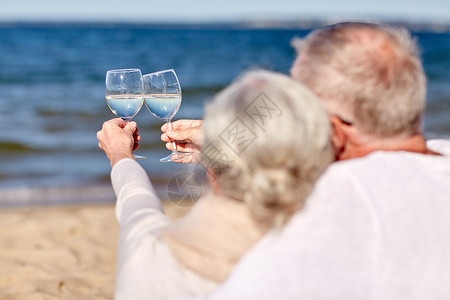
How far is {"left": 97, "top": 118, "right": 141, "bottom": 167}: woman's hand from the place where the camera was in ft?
7.04

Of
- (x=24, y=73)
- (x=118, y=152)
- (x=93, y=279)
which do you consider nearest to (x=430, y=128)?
(x=93, y=279)

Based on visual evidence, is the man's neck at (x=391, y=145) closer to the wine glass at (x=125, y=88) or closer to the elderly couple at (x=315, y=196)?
the elderly couple at (x=315, y=196)

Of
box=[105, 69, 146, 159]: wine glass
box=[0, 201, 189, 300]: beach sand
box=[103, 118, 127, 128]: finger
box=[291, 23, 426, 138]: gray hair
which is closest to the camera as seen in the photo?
box=[291, 23, 426, 138]: gray hair

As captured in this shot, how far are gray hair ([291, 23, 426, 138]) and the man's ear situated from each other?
0.09ft

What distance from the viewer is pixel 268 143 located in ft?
4.46

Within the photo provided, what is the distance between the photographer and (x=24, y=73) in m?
17.3

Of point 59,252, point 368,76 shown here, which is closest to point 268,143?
point 368,76

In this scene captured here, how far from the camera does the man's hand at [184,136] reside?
9.02 ft

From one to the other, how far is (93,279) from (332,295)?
2953 millimetres

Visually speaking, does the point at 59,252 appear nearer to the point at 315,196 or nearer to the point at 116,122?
the point at 116,122

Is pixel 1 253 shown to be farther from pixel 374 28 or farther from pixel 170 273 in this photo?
pixel 374 28

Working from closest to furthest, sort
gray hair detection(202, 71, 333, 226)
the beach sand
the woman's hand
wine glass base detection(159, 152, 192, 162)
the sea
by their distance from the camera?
gray hair detection(202, 71, 333, 226) → the woman's hand → wine glass base detection(159, 152, 192, 162) → the beach sand → the sea

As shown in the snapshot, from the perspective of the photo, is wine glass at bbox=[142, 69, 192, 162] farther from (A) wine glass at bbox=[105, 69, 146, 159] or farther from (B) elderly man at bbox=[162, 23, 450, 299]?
(B) elderly man at bbox=[162, 23, 450, 299]

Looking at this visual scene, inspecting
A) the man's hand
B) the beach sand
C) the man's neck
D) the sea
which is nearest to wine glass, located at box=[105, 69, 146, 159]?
the man's hand
